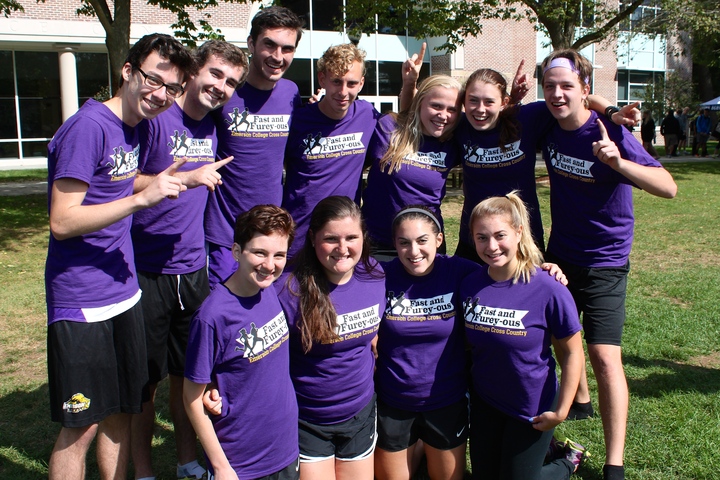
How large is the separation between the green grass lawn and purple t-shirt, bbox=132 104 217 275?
55.6 inches

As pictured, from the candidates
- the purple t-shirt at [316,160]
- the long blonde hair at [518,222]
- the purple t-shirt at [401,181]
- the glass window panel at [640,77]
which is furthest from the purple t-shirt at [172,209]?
the glass window panel at [640,77]

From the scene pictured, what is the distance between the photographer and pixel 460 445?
3.58 m

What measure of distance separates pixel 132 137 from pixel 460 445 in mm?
2454

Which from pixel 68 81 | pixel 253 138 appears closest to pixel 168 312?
pixel 253 138

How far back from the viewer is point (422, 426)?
3.54 meters

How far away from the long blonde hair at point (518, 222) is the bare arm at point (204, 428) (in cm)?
171

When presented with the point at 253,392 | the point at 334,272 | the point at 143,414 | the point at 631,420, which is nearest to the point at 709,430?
the point at 631,420

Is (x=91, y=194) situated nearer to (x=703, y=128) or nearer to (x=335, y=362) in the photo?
(x=335, y=362)

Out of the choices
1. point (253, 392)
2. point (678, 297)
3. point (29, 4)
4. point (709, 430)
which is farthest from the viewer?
point (29, 4)

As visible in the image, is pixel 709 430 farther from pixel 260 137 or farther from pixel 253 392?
pixel 260 137

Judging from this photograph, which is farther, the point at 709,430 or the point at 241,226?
the point at 709,430

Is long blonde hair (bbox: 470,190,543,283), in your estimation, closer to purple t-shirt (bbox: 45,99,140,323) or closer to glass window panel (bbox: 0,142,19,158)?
purple t-shirt (bbox: 45,99,140,323)

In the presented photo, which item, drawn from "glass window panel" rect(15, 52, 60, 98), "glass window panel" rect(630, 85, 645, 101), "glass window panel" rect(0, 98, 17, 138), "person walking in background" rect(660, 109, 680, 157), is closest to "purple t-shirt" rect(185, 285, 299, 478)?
"glass window panel" rect(0, 98, 17, 138)

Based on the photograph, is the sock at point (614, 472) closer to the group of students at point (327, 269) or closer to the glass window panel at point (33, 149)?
the group of students at point (327, 269)
